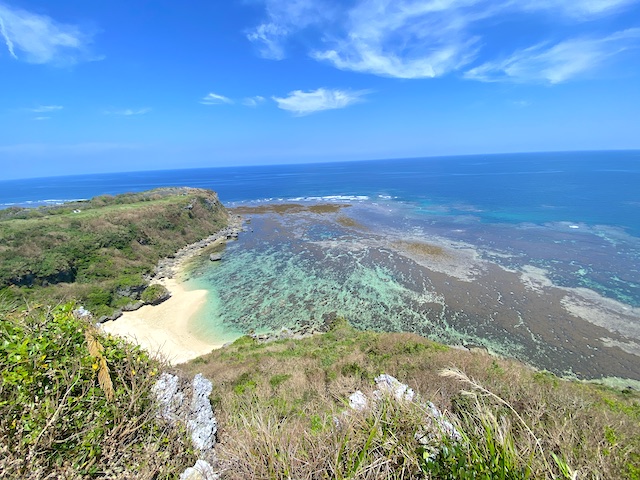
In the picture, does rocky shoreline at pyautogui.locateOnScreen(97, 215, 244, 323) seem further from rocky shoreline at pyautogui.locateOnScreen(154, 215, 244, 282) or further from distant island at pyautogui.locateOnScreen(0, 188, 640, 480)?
distant island at pyautogui.locateOnScreen(0, 188, 640, 480)

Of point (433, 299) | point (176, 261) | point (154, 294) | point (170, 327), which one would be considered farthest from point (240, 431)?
point (176, 261)

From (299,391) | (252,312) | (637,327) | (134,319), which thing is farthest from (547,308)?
(134,319)

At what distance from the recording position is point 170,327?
78.0 feet

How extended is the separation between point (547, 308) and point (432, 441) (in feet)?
89.1

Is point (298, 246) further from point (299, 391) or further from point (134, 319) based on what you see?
point (299, 391)

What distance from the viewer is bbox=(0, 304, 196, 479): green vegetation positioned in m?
3.73

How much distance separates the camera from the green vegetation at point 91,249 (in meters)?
26.2

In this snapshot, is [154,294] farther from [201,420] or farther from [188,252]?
[201,420]

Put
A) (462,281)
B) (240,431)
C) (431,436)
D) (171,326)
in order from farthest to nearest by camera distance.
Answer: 1. (462,281)
2. (171,326)
3. (240,431)
4. (431,436)

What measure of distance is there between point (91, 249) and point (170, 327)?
1887 centimetres

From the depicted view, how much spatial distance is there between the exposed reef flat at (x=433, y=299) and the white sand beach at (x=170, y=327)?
6.75 feet

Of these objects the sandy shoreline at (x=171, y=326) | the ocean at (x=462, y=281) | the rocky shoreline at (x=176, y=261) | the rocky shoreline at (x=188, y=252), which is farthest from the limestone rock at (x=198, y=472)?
the rocky shoreline at (x=188, y=252)

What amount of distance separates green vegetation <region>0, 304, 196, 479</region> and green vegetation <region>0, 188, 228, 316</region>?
20.1 m

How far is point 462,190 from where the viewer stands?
9394 cm
